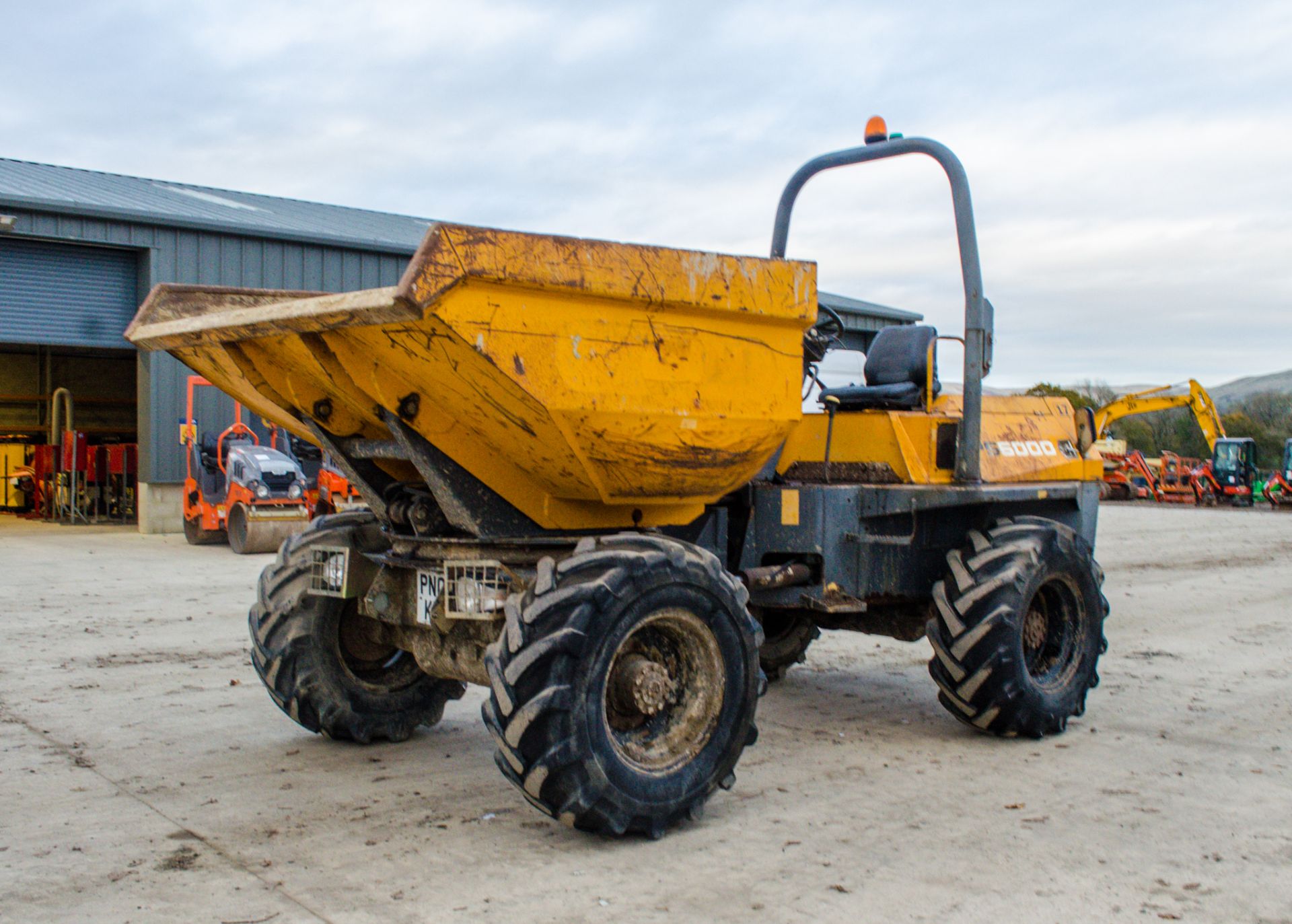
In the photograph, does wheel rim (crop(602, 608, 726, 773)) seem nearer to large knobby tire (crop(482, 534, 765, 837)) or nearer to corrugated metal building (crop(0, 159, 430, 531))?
large knobby tire (crop(482, 534, 765, 837))

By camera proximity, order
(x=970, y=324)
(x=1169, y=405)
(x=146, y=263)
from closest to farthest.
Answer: (x=970, y=324) < (x=146, y=263) < (x=1169, y=405)

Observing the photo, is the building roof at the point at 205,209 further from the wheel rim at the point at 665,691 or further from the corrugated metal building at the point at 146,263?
the wheel rim at the point at 665,691

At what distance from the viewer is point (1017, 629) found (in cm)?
541

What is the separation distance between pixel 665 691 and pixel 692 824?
1.57 feet

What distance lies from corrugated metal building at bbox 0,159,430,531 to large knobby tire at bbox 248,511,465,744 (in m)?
13.9

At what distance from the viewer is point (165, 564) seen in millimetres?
13414

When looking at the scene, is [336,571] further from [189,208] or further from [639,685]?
[189,208]

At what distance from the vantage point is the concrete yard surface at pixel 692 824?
3512 millimetres

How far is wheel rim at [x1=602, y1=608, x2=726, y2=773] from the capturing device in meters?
4.21

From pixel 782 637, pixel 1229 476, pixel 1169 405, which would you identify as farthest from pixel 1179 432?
pixel 782 637

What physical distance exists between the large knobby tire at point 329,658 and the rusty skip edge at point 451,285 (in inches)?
42.2

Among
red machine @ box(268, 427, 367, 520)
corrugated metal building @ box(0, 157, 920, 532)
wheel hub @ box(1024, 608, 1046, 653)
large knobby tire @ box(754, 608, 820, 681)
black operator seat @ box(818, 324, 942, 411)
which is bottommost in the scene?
large knobby tire @ box(754, 608, 820, 681)

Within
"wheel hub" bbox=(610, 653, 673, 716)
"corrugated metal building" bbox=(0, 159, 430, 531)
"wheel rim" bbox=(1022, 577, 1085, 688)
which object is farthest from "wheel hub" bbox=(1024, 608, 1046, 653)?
"corrugated metal building" bbox=(0, 159, 430, 531)

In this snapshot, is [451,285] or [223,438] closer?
[451,285]
